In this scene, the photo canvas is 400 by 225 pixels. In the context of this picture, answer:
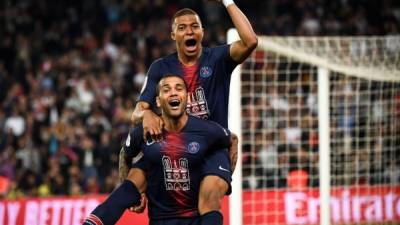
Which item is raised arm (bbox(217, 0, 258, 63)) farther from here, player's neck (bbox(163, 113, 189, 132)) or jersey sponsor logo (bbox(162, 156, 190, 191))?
jersey sponsor logo (bbox(162, 156, 190, 191))

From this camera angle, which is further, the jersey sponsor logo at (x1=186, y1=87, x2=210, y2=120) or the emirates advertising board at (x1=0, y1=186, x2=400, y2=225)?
the emirates advertising board at (x1=0, y1=186, x2=400, y2=225)

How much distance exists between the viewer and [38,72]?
18188mm

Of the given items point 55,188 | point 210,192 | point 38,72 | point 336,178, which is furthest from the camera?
point 38,72

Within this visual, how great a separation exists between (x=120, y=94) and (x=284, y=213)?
7259 mm

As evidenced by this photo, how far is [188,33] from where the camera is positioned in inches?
276

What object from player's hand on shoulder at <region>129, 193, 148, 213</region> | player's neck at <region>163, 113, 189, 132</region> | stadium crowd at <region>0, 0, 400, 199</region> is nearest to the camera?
player's neck at <region>163, 113, 189, 132</region>

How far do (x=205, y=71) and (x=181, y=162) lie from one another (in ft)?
2.71

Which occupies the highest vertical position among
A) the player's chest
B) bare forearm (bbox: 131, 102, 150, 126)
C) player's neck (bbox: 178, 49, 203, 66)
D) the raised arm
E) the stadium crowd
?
the stadium crowd

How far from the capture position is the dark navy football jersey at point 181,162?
21.9ft

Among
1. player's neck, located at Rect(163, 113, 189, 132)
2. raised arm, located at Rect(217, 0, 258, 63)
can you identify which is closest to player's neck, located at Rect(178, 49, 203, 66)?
raised arm, located at Rect(217, 0, 258, 63)

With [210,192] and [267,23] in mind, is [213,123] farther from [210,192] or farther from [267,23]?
[267,23]

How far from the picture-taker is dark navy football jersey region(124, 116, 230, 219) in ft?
21.9

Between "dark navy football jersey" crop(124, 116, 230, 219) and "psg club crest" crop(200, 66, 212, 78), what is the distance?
49 cm

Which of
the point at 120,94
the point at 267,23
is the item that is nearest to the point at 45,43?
the point at 120,94
